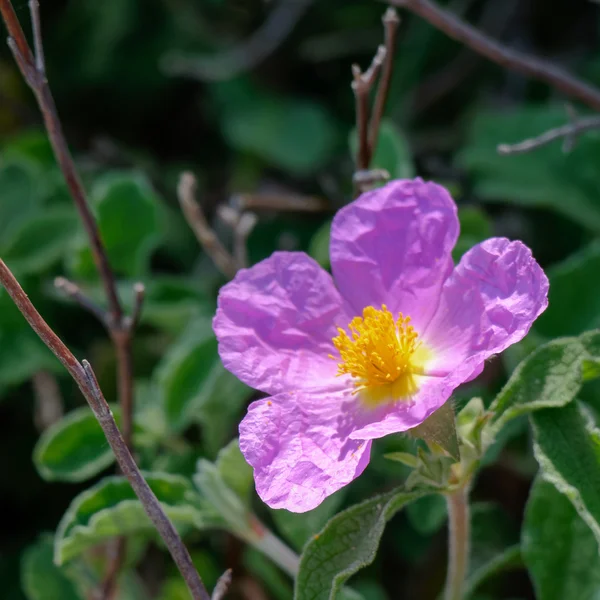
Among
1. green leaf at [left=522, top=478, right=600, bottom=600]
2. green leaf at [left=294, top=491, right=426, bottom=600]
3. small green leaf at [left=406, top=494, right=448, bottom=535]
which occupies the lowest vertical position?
small green leaf at [left=406, top=494, right=448, bottom=535]

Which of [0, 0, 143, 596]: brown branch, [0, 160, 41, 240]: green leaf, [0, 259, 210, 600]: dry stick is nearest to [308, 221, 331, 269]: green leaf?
[0, 0, 143, 596]: brown branch

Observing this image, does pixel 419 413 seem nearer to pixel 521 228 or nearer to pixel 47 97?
pixel 47 97

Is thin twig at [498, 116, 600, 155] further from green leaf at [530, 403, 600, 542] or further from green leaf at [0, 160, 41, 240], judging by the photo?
green leaf at [0, 160, 41, 240]

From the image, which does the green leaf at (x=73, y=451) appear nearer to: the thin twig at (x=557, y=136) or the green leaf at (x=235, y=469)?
the green leaf at (x=235, y=469)

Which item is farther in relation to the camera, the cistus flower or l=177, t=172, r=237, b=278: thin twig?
l=177, t=172, r=237, b=278: thin twig

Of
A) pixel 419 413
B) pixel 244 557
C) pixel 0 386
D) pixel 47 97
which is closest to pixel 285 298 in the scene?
pixel 419 413

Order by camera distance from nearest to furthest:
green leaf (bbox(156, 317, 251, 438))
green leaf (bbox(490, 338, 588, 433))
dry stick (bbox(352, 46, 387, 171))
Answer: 1. green leaf (bbox(490, 338, 588, 433))
2. dry stick (bbox(352, 46, 387, 171))
3. green leaf (bbox(156, 317, 251, 438))
